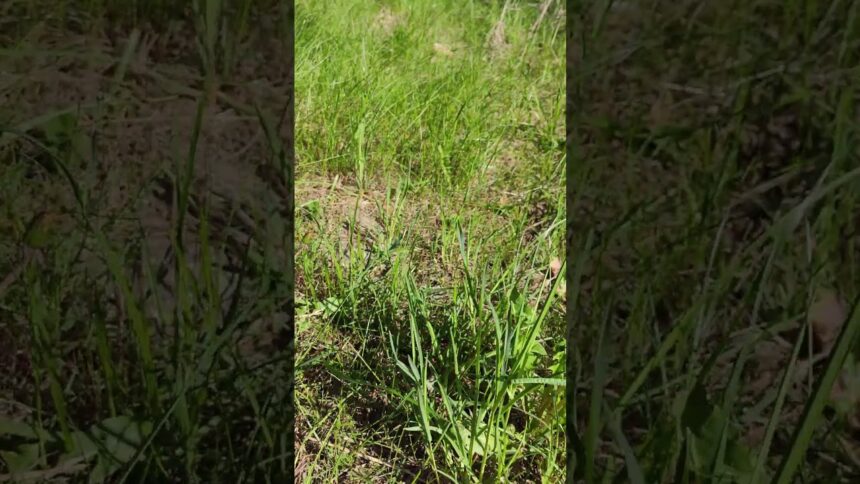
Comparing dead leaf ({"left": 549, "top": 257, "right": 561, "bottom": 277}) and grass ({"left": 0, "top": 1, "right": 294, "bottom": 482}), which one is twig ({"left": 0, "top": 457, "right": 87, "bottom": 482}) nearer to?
grass ({"left": 0, "top": 1, "right": 294, "bottom": 482})

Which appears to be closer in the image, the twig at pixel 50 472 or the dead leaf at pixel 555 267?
the twig at pixel 50 472

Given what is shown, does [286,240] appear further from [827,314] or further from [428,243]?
[428,243]

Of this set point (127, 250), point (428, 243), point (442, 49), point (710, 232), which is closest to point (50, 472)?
point (127, 250)

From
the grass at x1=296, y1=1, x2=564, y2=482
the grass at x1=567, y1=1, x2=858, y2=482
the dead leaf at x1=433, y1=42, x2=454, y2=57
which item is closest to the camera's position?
the grass at x1=567, y1=1, x2=858, y2=482

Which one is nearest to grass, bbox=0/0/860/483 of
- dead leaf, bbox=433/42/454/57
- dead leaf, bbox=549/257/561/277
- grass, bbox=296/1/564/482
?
grass, bbox=296/1/564/482

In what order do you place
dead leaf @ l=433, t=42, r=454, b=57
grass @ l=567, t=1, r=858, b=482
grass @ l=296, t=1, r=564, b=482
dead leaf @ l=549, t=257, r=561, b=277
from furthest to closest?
dead leaf @ l=433, t=42, r=454, b=57, dead leaf @ l=549, t=257, r=561, b=277, grass @ l=296, t=1, r=564, b=482, grass @ l=567, t=1, r=858, b=482

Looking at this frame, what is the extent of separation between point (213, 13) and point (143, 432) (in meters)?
0.50

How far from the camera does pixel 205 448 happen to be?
1.01m

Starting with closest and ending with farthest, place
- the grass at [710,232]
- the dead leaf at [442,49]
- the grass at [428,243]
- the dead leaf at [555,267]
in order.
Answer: the grass at [710,232] → the grass at [428,243] → the dead leaf at [555,267] → the dead leaf at [442,49]

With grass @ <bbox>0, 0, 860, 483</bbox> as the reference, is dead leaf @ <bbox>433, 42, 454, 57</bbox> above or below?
below

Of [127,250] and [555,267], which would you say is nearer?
[127,250]

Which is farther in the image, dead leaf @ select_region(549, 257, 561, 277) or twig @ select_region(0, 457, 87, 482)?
dead leaf @ select_region(549, 257, 561, 277)

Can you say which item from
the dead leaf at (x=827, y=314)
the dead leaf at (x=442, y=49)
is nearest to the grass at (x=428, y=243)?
the dead leaf at (x=442, y=49)

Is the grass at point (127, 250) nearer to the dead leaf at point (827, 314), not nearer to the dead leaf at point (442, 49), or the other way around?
the dead leaf at point (827, 314)
